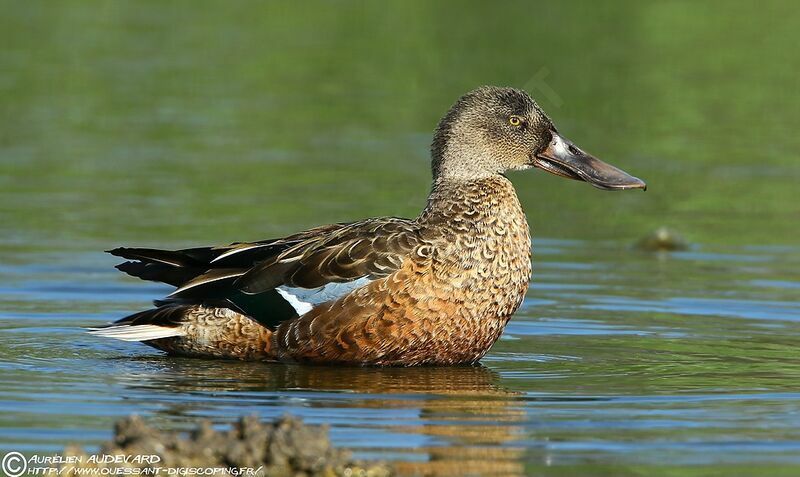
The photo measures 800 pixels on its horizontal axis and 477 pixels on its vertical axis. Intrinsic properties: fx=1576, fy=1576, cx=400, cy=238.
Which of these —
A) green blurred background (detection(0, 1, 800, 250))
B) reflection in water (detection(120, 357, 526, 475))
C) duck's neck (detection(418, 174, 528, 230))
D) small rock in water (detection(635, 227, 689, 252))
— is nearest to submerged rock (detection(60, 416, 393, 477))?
reflection in water (detection(120, 357, 526, 475))

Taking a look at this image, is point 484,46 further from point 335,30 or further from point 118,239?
point 118,239

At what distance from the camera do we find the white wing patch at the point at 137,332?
30.4 ft

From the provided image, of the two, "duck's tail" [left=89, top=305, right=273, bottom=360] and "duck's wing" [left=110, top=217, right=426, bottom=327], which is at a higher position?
"duck's wing" [left=110, top=217, right=426, bottom=327]

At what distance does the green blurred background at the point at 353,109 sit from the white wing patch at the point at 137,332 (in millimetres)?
3859

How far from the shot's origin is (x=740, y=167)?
17188mm

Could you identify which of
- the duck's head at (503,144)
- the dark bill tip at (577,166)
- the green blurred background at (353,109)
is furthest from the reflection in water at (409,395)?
the green blurred background at (353,109)

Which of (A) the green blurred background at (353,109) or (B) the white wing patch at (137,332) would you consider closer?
(B) the white wing patch at (137,332)

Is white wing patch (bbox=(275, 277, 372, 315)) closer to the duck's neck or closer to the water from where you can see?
the water

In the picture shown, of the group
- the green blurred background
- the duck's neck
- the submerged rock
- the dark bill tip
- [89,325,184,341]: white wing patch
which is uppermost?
the green blurred background

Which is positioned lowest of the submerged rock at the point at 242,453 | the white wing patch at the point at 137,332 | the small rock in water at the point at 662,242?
the submerged rock at the point at 242,453

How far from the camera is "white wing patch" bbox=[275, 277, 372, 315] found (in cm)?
905

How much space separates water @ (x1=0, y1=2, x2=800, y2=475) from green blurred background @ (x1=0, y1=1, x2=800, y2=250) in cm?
6

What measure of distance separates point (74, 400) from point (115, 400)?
204 mm

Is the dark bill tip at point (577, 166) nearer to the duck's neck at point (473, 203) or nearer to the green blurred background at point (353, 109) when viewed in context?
the duck's neck at point (473, 203)
